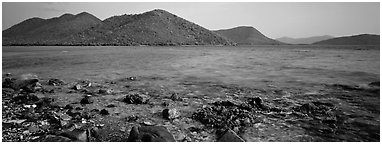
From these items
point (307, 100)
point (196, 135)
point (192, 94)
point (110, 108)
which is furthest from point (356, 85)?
point (110, 108)

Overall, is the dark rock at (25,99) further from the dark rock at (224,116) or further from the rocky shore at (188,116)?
the dark rock at (224,116)

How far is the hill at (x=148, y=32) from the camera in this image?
134000mm

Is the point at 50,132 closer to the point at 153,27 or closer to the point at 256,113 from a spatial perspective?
the point at 256,113

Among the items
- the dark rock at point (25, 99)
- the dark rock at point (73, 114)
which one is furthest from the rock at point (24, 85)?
the dark rock at point (73, 114)

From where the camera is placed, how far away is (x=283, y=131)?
6.05 m

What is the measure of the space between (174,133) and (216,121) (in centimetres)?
124

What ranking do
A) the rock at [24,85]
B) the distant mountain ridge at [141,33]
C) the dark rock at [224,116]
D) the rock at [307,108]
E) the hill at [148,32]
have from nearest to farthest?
the dark rock at [224,116], the rock at [307,108], the rock at [24,85], the hill at [148,32], the distant mountain ridge at [141,33]

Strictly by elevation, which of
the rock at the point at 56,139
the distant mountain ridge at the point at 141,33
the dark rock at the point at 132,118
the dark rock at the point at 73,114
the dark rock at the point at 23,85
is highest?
the distant mountain ridge at the point at 141,33

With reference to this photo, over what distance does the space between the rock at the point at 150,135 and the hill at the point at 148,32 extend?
126m

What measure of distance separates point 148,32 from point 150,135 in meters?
143

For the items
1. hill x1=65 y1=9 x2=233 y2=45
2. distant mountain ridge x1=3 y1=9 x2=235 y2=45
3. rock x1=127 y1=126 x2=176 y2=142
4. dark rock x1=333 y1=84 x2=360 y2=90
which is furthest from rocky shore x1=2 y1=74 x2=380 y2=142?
hill x1=65 y1=9 x2=233 y2=45

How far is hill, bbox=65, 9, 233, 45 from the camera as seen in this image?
13400 cm

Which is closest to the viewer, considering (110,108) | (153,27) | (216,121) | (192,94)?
(216,121)

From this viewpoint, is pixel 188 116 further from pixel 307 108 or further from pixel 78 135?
pixel 307 108
